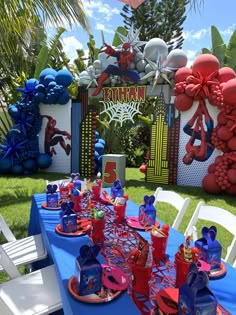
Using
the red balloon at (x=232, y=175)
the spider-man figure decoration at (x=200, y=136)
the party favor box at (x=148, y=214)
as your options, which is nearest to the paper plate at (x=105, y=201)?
the party favor box at (x=148, y=214)

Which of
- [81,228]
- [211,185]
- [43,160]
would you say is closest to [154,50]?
[211,185]

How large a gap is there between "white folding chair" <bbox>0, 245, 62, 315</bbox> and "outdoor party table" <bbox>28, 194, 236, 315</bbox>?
0.93 ft

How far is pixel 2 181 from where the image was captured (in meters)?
7.94

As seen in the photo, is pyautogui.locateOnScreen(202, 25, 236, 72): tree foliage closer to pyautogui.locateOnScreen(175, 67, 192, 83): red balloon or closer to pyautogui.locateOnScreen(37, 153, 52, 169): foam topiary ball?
pyautogui.locateOnScreen(175, 67, 192, 83): red balloon

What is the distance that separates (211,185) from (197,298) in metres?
6.10

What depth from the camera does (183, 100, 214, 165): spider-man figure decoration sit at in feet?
24.5

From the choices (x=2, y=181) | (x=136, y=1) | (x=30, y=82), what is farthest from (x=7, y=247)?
(x=30, y=82)

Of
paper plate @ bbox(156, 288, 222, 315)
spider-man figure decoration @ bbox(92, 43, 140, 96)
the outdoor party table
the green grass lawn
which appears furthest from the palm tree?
paper plate @ bbox(156, 288, 222, 315)

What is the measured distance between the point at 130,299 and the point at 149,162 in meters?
7.02

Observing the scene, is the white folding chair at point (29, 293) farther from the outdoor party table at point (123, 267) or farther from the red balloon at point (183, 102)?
the red balloon at point (183, 102)

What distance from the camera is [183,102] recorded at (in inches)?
295

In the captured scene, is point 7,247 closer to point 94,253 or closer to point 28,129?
point 94,253

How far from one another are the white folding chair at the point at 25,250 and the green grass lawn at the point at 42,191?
102 cm

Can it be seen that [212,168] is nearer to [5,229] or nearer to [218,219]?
[218,219]
